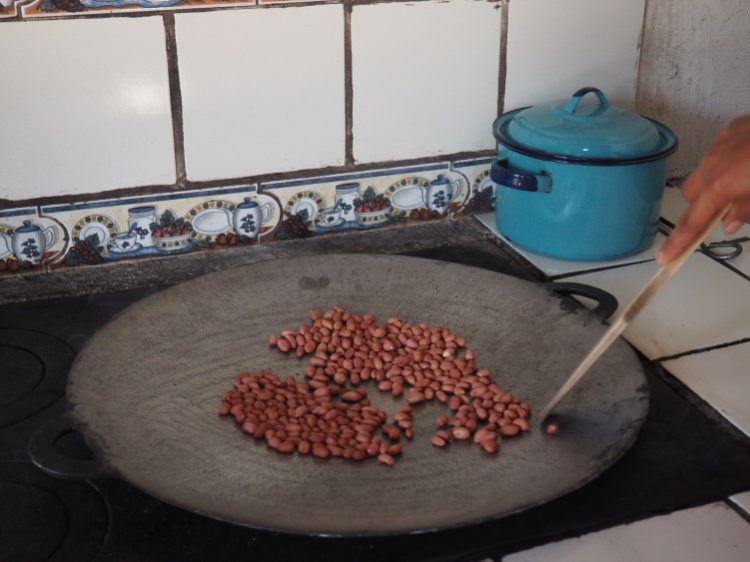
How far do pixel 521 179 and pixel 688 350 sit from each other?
26cm

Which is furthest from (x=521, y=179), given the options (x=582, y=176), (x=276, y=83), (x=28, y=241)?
(x=28, y=241)

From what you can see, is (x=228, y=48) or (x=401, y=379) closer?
(x=401, y=379)

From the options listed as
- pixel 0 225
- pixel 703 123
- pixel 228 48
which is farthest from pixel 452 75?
pixel 0 225

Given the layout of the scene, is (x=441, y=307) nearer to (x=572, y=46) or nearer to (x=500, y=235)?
(x=500, y=235)

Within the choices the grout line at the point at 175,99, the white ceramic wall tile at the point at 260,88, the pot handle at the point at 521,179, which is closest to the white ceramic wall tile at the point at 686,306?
the pot handle at the point at 521,179

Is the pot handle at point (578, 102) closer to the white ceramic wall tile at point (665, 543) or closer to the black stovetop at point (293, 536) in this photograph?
the black stovetop at point (293, 536)

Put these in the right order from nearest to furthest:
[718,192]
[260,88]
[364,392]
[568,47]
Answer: [718,192], [364,392], [260,88], [568,47]

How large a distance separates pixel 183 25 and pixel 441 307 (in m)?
0.41

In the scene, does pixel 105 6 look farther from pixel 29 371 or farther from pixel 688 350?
pixel 688 350

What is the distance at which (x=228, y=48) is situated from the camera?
104 centimetres

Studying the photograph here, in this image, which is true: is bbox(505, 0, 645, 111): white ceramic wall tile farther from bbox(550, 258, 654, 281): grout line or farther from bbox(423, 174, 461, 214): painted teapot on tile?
bbox(550, 258, 654, 281): grout line

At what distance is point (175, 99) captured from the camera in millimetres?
1040

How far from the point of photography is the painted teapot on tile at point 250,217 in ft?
3.65

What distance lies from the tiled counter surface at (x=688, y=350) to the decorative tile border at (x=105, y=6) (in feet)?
1.47
